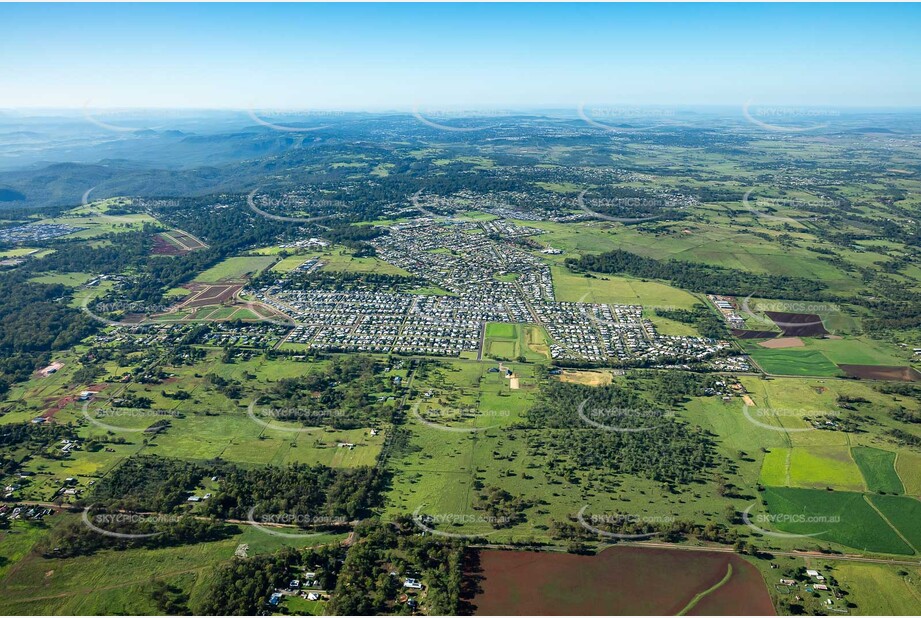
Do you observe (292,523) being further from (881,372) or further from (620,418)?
(881,372)

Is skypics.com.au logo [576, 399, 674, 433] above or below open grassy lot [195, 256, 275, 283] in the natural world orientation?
below

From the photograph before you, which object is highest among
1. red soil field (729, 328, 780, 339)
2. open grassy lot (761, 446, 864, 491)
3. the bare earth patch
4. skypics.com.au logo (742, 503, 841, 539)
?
red soil field (729, 328, 780, 339)

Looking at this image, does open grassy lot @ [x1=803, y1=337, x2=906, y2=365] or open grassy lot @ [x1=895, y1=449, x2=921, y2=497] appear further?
open grassy lot @ [x1=803, y1=337, x2=906, y2=365]

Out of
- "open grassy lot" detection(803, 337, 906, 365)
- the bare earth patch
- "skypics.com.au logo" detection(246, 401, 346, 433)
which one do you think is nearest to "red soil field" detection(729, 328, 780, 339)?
"open grassy lot" detection(803, 337, 906, 365)

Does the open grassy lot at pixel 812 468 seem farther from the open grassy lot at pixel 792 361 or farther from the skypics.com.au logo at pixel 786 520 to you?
the open grassy lot at pixel 792 361

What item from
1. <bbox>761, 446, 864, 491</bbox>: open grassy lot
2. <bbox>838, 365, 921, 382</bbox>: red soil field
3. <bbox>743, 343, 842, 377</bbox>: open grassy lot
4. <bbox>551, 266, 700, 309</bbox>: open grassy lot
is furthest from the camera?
<bbox>551, 266, 700, 309</bbox>: open grassy lot

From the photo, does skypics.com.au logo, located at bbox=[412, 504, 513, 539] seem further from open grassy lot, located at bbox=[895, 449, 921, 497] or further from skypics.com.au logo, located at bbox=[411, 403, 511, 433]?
open grassy lot, located at bbox=[895, 449, 921, 497]

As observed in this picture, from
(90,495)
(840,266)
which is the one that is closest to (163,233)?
(90,495)

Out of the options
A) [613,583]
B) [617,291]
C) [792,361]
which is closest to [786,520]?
[613,583]
